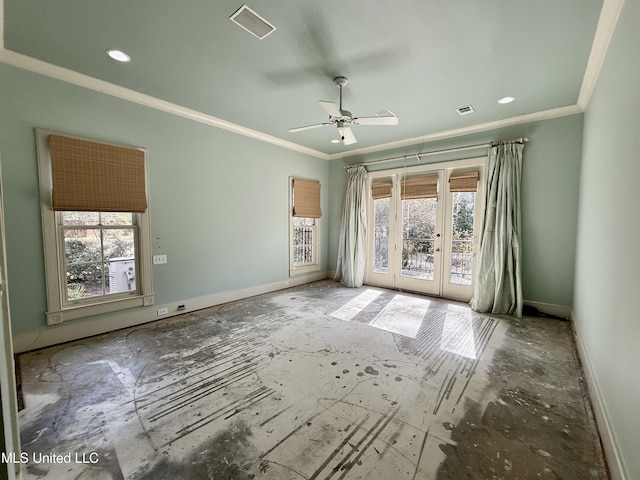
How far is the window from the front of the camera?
17.7ft

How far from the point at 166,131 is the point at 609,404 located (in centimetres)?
500

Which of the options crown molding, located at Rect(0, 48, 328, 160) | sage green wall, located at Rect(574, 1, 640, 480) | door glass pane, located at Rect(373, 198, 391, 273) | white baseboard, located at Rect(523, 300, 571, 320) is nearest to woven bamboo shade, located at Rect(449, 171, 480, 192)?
door glass pane, located at Rect(373, 198, 391, 273)

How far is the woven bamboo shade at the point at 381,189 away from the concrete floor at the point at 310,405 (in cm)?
280

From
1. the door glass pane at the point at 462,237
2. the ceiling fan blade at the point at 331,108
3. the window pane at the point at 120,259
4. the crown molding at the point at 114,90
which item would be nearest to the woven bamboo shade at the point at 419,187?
the door glass pane at the point at 462,237

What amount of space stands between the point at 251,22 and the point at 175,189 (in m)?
2.42

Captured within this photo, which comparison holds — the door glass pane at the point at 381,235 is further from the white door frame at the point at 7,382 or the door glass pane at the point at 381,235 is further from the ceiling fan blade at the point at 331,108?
the white door frame at the point at 7,382

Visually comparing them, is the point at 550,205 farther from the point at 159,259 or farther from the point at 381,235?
the point at 159,259

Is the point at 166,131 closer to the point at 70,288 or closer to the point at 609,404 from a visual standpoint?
the point at 70,288

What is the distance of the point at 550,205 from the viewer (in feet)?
12.2

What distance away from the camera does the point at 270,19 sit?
202 centimetres

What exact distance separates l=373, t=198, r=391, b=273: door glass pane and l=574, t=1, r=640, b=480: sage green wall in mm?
3064

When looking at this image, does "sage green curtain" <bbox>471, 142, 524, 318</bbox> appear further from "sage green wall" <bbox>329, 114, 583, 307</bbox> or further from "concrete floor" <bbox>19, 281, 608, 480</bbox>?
"concrete floor" <bbox>19, 281, 608, 480</bbox>

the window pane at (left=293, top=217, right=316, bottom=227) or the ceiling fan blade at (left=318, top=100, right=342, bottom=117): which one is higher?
the ceiling fan blade at (left=318, top=100, right=342, bottom=117)

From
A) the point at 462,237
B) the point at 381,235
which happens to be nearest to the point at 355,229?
the point at 381,235
